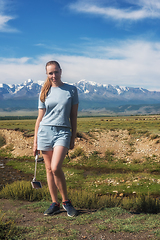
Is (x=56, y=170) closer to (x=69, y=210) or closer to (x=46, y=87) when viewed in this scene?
(x=69, y=210)

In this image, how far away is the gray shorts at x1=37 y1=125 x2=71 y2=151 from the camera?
15.3 ft

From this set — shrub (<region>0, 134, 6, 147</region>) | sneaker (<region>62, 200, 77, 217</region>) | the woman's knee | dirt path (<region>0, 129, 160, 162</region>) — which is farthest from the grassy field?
shrub (<region>0, 134, 6, 147</region>)

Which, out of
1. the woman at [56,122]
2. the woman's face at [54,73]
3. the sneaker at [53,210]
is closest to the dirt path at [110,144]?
the sneaker at [53,210]

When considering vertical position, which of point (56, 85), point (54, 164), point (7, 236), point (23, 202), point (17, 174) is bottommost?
point (17, 174)

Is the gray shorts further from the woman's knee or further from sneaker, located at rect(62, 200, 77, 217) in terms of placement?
sneaker, located at rect(62, 200, 77, 217)

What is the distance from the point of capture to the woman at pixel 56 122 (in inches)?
184

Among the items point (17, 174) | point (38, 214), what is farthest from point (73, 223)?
point (17, 174)

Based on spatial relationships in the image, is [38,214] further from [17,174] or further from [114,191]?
[17,174]

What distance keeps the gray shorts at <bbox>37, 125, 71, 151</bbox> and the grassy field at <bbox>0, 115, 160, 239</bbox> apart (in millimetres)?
1606

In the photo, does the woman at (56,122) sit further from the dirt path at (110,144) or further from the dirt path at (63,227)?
the dirt path at (110,144)

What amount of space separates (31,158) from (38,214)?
19.6 meters

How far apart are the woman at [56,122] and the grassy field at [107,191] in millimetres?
923

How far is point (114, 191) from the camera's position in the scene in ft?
44.5

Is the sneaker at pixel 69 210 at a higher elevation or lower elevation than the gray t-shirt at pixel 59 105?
lower
